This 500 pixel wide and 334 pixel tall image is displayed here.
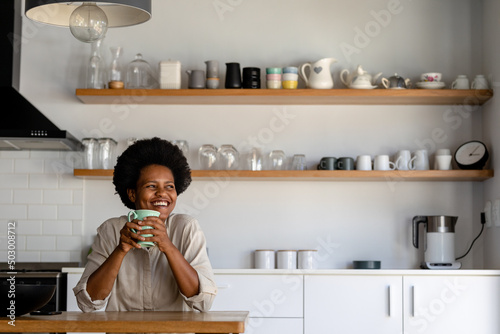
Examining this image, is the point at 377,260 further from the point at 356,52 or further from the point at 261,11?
the point at 261,11

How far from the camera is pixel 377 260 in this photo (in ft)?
15.7

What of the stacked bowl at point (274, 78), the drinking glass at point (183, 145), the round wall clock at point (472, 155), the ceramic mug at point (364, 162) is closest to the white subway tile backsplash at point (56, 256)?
the drinking glass at point (183, 145)

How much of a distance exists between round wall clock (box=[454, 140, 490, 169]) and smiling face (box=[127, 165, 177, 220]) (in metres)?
2.95

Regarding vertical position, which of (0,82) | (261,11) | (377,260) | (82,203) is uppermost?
(261,11)

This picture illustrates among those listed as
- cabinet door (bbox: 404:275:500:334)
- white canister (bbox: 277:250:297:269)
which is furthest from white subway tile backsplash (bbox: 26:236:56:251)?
cabinet door (bbox: 404:275:500:334)

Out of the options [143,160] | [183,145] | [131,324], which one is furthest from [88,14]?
[183,145]

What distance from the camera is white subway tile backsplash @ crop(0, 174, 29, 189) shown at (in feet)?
15.9

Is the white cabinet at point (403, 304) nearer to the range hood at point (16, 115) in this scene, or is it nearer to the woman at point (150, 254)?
the range hood at point (16, 115)

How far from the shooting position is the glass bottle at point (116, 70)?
15.5ft

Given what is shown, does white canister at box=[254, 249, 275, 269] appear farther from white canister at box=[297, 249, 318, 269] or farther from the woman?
the woman

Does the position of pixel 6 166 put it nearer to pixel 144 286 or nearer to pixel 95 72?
pixel 95 72

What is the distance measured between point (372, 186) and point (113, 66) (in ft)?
6.14

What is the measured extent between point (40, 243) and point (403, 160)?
2407 millimetres

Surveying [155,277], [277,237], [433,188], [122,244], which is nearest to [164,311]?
[155,277]
